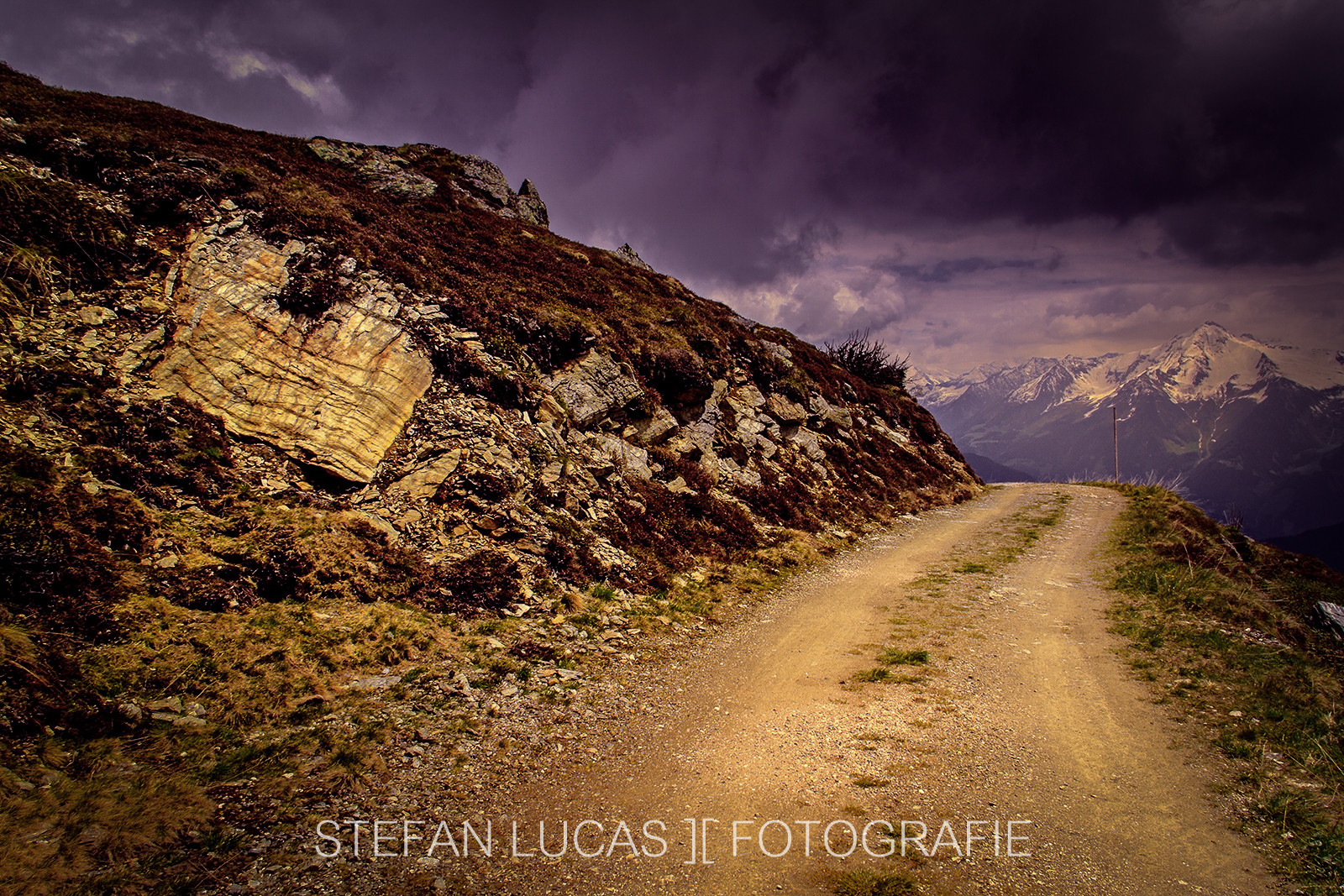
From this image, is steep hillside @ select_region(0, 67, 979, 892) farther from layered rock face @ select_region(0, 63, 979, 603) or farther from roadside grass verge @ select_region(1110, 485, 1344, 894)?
roadside grass verge @ select_region(1110, 485, 1344, 894)

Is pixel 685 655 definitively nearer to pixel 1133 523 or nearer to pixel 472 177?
pixel 1133 523

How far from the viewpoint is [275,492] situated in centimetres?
1023

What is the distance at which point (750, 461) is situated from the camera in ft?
76.2

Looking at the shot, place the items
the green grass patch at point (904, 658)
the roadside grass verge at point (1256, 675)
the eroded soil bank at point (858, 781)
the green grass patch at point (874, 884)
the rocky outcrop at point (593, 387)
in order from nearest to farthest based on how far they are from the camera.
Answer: the green grass patch at point (874, 884) < the eroded soil bank at point (858, 781) < the roadside grass verge at point (1256, 675) < the green grass patch at point (904, 658) < the rocky outcrop at point (593, 387)

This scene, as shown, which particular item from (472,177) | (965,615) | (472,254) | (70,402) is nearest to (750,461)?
(965,615)

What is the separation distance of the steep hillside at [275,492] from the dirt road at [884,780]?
85.0 inches

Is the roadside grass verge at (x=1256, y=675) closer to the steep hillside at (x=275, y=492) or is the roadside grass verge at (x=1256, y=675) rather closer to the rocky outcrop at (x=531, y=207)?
the steep hillside at (x=275, y=492)

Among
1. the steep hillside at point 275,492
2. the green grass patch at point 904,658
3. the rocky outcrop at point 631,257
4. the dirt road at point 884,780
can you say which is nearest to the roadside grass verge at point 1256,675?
the dirt road at point 884,780

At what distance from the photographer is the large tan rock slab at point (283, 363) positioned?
11.0 meters

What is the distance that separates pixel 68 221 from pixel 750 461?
21.7 meters

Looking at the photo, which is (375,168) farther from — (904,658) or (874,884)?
(874,884)

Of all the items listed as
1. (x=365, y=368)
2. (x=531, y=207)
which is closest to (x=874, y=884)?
(x=365, y=368)

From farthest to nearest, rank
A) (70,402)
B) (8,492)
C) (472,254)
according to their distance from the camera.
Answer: (472,254) → (70,402) → (8,492)

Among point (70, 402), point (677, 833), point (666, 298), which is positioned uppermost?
point (666, 298)
